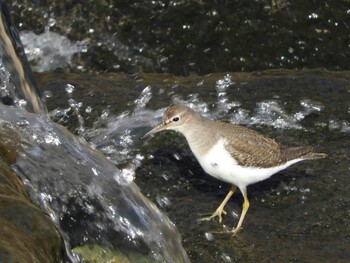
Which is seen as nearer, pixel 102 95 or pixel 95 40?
pixel 102 95

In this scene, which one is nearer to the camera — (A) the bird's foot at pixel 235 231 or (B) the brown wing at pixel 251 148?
(A) the bird's foot at pixel 235 231

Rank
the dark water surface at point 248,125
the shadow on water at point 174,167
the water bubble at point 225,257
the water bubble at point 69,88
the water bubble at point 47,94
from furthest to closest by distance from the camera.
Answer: the water bubble at point 69,88, the water bubble at point 47,94, the dark water surface at point 248,125, the water bubble at point 225,257, the shadow on water at point 174,167

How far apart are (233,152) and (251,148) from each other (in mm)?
176

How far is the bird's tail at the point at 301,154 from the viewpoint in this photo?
827cm

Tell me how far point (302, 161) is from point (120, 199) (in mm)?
2651

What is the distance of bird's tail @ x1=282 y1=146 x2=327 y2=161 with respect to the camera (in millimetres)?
8266

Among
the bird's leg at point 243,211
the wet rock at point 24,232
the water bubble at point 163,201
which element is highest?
the wet rock at point 24,232

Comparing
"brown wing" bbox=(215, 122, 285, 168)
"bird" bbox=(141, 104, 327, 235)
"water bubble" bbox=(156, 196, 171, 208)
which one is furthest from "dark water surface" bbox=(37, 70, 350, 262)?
"brown wing" bbox=(215, 122, 285, 168)

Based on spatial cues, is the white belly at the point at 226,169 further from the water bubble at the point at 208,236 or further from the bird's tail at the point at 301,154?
the water bubble at the point at 208,236

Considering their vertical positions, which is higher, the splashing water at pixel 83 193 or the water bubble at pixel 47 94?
the splashing water at pixel 83 193

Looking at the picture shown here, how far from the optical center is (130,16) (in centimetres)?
1174

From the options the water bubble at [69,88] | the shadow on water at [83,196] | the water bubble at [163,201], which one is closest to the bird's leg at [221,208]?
the water bubble at [163,201]

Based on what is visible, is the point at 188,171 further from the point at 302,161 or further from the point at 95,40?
the point at 95,40

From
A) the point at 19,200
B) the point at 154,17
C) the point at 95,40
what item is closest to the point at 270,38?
the point at 154,17
